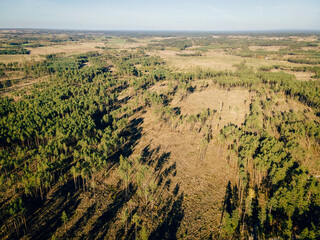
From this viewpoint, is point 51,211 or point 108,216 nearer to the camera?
point 108,216

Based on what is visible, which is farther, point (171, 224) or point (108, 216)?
point (108, 216)

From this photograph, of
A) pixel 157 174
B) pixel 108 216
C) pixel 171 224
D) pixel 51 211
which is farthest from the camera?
pixel 157 174

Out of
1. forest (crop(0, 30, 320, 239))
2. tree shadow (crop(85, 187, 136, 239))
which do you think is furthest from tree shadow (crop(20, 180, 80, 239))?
tree shadow (crop(85, 187, 136, 239))

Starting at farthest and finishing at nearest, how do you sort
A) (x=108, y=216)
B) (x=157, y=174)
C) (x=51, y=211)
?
(x=157, y=174) → (x=51, y=211) → (x=108, y=216)

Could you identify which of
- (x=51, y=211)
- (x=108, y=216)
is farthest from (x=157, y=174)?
(x=51, y=211)

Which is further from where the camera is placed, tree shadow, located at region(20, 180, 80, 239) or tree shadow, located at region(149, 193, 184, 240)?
tree shadow, located at region(20, 180, 80, 239)

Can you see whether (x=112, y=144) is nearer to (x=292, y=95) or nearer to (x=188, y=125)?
(x=188, y=125)

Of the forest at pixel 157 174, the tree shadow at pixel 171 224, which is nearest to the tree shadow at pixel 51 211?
the forest at pixel 157 174

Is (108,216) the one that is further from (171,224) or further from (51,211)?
(171,224)

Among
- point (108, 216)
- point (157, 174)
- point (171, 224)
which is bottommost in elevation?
point (171, 224)

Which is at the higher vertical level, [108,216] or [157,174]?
[157,174]

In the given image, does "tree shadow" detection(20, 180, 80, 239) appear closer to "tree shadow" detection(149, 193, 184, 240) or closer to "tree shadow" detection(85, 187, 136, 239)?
"tree shadow" detection(85, 187, 136, 239)
